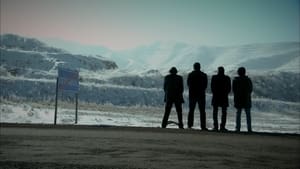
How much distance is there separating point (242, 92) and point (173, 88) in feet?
7.04

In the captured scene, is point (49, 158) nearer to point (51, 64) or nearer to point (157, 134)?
point (157, 134)

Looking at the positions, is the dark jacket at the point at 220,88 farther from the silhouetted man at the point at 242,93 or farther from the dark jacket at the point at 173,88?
the dark jacket at the point at 173,88

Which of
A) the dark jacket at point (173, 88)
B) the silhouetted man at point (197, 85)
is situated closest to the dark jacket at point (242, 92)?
the silhouetted man at point (197, 85)

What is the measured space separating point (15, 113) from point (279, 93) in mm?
48971

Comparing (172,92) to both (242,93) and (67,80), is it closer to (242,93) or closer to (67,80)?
(242,93)

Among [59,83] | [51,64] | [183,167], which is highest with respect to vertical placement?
[51,64]

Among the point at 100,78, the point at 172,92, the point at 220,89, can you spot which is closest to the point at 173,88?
the point at 172,92

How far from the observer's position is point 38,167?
243 inches

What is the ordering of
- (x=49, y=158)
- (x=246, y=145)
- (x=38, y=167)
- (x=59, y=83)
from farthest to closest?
(x=59, y=83), (x=246, y=145), (x=49, y=158), (x=38, y=167)

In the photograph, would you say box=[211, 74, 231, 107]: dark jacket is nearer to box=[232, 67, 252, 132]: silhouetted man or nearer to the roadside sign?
box=[232, 67, 252, 132]: silhouetted man

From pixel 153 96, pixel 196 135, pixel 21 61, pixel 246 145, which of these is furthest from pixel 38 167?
pixel 21 61

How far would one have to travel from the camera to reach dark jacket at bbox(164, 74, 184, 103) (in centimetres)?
1441

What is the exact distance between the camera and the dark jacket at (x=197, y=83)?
45.8ft

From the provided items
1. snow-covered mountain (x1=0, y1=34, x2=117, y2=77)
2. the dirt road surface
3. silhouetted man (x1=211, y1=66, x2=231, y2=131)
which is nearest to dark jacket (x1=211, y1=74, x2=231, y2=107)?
silhouetted man (x1=211, y1=66, x2=231, y2=131)
